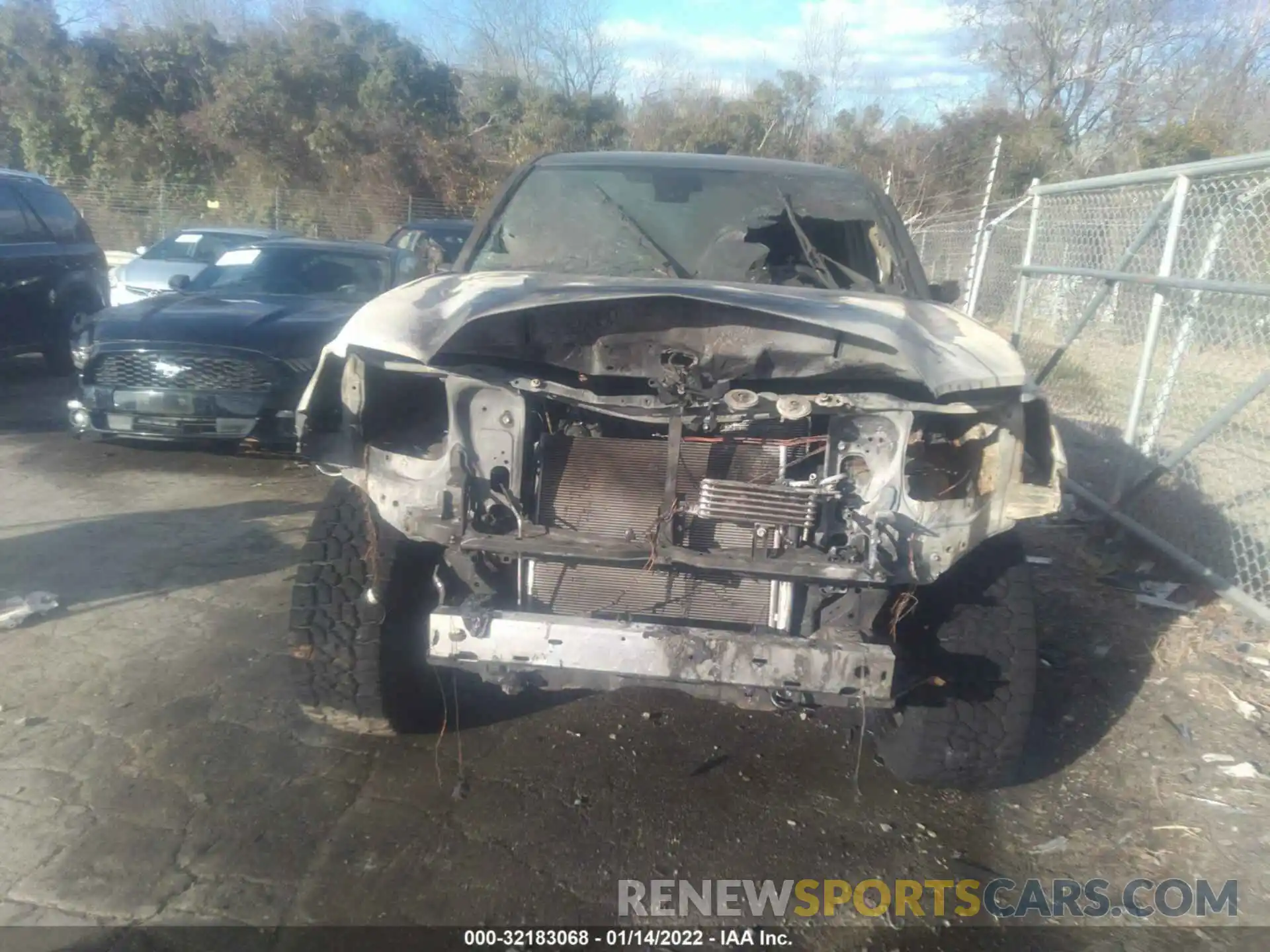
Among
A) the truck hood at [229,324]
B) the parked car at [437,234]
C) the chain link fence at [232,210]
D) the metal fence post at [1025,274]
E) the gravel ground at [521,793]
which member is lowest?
the gravel ground at [521,793]

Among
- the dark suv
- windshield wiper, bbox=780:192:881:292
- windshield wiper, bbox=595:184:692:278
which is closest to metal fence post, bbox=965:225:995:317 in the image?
windshield wiper, bbox=780:192:881:292

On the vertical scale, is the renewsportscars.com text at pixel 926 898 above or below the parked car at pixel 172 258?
below

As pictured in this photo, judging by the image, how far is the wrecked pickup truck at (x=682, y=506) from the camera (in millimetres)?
2645

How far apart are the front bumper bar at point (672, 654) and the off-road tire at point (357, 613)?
1.44ft

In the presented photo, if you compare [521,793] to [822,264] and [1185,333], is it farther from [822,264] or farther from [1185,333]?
[1185,333]

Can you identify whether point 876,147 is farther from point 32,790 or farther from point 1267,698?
point 32,790

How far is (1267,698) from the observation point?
3.97 meters

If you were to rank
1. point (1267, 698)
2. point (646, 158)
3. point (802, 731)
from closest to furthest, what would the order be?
point (802, 731) < point (1267, 698) < point (646, 158)

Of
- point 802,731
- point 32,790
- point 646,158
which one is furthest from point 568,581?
point 646,158

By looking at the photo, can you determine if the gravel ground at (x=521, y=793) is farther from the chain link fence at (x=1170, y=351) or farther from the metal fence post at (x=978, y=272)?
the metal fence post at (x=978, y=272)

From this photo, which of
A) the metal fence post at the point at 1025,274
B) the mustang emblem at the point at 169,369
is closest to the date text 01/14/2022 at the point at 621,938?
the mustang emblem at the point at 169,369

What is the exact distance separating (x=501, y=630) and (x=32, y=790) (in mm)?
1577

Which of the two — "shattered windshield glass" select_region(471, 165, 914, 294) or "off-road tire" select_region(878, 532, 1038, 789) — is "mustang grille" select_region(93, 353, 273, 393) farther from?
"off-road tire" select_region(878, 532, 1038, 789)

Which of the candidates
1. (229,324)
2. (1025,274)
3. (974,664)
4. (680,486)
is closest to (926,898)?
(974,664)
